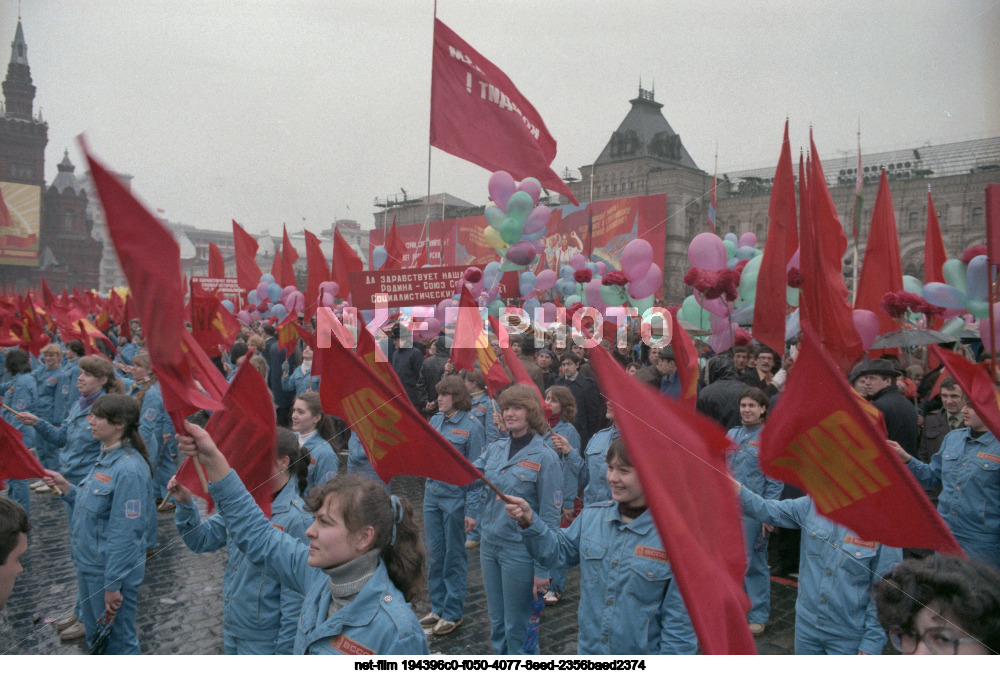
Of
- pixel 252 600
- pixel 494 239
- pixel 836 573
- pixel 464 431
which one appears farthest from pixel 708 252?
pixel 252 600

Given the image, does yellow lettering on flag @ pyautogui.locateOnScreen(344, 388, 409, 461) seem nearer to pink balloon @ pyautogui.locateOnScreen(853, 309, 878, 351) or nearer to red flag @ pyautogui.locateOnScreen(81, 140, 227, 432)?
red flag @ pyautogui.locateOnScreen(81, 140, 227, 432)

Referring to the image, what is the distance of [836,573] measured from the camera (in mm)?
3127

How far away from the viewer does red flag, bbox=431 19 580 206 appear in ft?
29.4

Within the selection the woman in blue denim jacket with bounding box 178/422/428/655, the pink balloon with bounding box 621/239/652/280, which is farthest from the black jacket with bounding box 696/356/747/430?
the woman in blue denim jacket with bounding box 178/422/428/655

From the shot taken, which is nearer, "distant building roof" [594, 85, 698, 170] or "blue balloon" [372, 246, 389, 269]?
"blue balloon" [372, 246, 389, 269]

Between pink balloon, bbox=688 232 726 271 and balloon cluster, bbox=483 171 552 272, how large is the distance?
3.22 metres

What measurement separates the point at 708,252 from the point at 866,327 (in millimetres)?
1735

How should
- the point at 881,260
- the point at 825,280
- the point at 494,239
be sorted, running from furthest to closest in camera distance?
1. the point at 494,239
2. the point at 881,260
3. the point at 825,280

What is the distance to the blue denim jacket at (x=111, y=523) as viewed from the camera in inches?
146

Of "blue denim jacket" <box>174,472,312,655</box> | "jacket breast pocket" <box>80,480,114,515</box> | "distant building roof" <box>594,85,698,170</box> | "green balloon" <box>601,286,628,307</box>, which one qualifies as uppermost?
"distant building roof" <box>594,85,698,170</box>

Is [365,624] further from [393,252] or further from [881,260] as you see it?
[393,252]

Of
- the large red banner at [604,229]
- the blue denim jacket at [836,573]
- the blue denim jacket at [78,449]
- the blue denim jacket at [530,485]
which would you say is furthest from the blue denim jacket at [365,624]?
the large red banner at [604,229]

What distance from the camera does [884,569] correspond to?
299 cm
